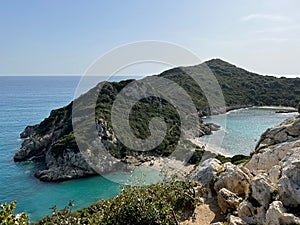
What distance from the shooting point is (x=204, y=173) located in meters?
13.7

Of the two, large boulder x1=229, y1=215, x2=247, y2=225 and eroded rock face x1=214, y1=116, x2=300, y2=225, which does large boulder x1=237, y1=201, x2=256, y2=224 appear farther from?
large boulder x1=229, y1=215, x2=247, y2=225

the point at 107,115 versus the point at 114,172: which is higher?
the point at 107,115

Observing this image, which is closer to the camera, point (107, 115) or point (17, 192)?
point (17, 192)

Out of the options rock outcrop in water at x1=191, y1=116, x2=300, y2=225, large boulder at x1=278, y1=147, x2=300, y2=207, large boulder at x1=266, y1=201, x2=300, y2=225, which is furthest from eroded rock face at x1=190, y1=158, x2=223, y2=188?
large boulder at x1=266, y1=201, x2=300, y2=225

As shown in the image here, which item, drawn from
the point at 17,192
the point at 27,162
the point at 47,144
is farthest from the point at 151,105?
the point at 17,192

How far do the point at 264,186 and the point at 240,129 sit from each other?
60396mm

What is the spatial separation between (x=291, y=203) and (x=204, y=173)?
595 cm

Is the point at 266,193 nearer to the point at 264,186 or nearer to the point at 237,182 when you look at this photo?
the point at 264,186

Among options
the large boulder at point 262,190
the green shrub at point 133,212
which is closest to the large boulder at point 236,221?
the large boulder at point 262,190

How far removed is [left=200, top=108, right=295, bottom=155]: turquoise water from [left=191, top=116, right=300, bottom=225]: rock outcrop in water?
86.8 feet

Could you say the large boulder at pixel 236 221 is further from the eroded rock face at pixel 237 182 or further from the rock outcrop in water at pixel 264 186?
the eroded rock face at pixel 237 182

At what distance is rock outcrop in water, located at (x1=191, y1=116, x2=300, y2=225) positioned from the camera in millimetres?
7812

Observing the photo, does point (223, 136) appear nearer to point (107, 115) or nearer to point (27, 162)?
point (107, 115)

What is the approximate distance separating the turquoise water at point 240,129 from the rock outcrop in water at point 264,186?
26.5m
